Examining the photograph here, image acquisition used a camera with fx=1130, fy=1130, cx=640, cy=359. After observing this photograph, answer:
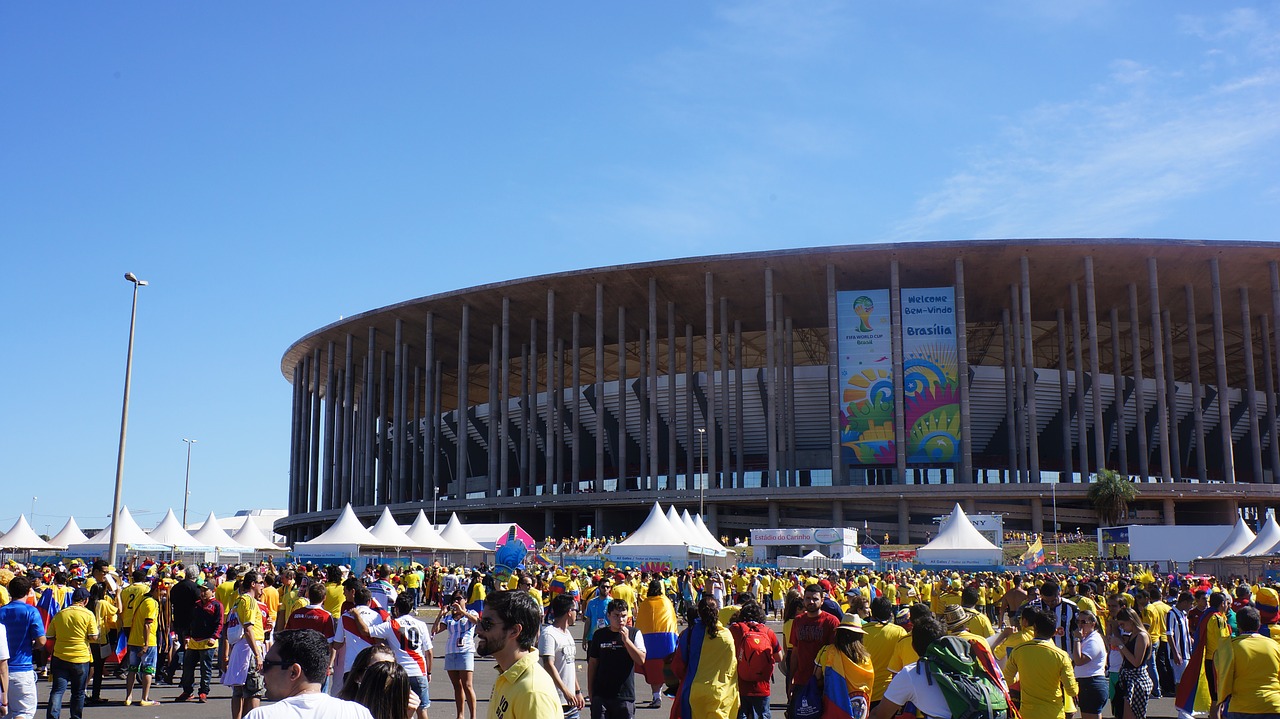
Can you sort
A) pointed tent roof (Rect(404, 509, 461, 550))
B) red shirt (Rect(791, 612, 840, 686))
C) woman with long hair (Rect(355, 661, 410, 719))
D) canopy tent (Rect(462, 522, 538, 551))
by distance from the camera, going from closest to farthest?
woman with long hair (Rect(355, 661, 410, 719))
red shirt (Rect(791, 612, 840, 686))
pointed tent roof (Rect(404, 509, 461, 550))
canopy tent (Rect(462, 522, 538, 551))

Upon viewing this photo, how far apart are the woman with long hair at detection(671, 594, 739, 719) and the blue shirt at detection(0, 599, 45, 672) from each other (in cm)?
586

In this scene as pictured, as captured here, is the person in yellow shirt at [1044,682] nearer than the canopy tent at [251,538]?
Yes

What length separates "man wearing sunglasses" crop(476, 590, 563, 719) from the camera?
5.16 meters

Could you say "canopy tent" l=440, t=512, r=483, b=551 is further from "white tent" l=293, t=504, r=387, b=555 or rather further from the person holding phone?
the person holding phone

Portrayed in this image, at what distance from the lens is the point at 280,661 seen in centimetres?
438

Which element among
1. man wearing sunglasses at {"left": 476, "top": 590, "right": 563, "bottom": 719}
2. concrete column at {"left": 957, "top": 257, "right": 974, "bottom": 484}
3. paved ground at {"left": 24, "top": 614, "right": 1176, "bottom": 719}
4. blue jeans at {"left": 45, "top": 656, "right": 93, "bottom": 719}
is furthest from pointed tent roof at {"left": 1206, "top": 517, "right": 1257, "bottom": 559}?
man wearing sunglasses at {"left": 476, "top": 590, "right": 563, "bottom": 719}

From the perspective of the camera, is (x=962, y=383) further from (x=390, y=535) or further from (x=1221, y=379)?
(x=390, y=535)

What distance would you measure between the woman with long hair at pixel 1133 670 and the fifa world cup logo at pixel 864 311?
176 feet

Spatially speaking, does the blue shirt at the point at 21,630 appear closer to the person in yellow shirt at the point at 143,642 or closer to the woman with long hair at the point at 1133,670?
the person in yellow shirt at the point at 143,642

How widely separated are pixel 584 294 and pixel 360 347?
24.3 meters

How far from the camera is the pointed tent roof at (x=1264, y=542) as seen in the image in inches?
1353

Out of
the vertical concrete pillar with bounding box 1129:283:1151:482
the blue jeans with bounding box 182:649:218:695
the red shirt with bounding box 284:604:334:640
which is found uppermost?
the vertical concrete pillar with bounding box 1129:283:1151:482

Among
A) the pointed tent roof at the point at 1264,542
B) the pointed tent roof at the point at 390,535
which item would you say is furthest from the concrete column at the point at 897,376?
the pointed tent roof at the point at 390,535

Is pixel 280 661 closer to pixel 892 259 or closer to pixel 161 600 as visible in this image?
pixel 161 600
